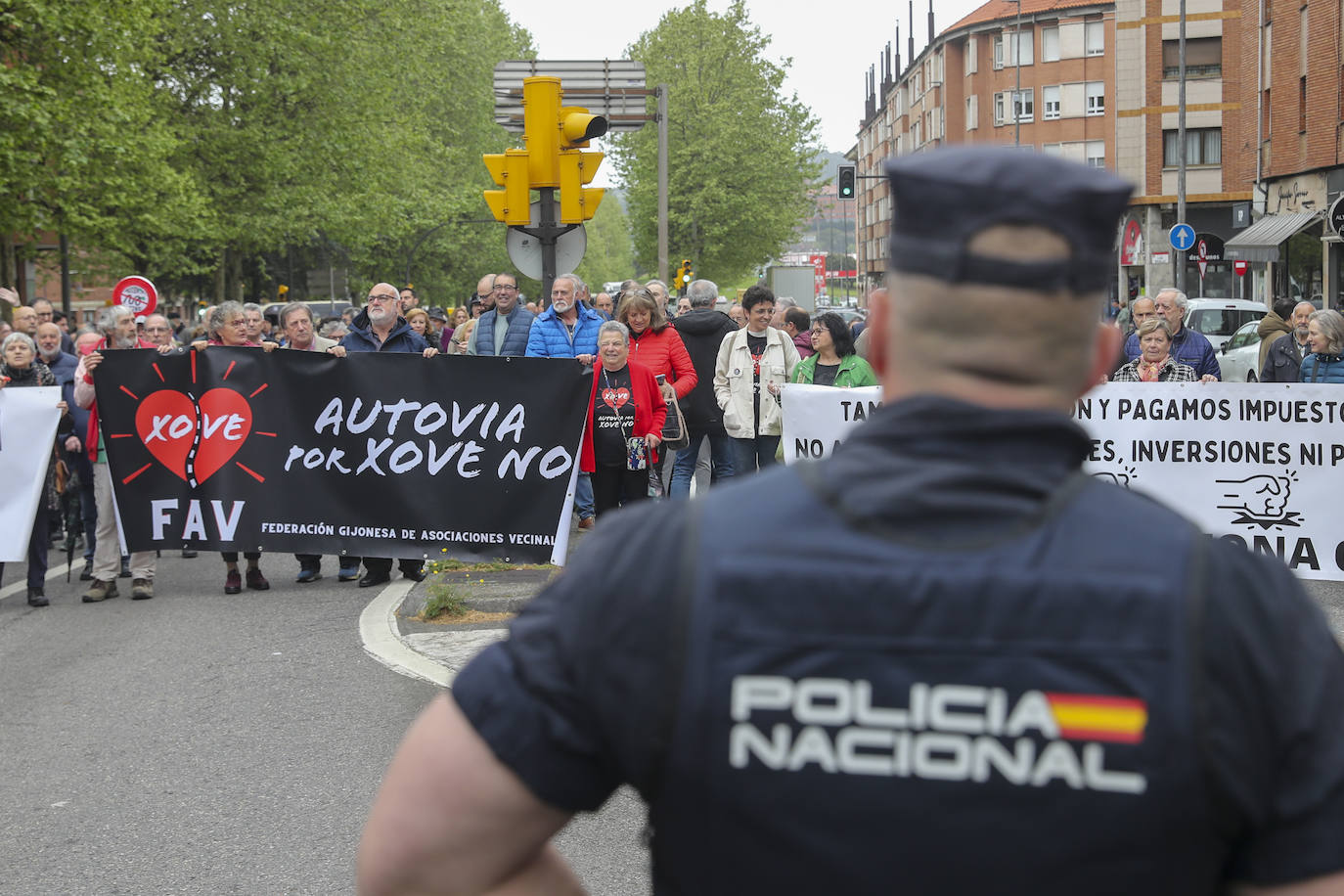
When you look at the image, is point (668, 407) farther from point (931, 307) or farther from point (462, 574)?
point (931, 307)

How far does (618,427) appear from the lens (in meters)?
10.3

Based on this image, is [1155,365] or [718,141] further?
[718,141]

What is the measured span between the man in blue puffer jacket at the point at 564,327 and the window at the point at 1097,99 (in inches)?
2748

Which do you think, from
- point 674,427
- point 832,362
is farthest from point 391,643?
point 832,362

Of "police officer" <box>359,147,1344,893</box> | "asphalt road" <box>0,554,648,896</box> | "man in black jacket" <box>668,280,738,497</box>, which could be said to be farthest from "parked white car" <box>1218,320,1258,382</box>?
"police officer" <box>359,147,1344,893</box>

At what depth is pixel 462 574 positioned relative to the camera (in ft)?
34.0

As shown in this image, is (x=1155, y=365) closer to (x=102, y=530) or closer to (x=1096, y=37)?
(x=102, y=530)

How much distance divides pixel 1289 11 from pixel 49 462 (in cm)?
3536

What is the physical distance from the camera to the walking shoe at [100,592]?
34.6 ft

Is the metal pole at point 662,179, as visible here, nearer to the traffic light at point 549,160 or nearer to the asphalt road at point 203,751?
the traffic light at point 549,160

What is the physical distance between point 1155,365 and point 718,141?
180 ft

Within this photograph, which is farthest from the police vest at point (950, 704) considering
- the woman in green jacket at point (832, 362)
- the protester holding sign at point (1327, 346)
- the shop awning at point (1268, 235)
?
the shop awning at point (1268, 235)

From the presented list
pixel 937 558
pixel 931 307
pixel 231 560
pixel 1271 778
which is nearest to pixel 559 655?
pixel 937 558

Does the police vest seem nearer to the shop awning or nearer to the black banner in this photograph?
the black banner
